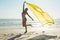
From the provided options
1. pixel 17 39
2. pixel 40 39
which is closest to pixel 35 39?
pixel 40 39

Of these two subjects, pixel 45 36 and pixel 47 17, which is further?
pixel 47 17

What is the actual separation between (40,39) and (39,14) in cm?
275

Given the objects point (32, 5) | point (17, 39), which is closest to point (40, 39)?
point (17, 39)

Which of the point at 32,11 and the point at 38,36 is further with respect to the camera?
the point at 32,11

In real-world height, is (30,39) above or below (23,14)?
below

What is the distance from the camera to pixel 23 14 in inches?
486

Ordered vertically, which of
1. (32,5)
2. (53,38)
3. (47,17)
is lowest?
(53,38)

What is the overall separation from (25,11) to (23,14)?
0.25 m

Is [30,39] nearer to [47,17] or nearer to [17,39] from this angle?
[17,39]

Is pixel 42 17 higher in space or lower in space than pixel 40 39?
higher

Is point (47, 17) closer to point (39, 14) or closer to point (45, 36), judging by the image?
point (39, 14)

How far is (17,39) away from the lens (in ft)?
32.7

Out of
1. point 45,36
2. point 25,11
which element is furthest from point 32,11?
point 45,36

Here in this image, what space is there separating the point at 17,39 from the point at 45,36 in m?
1.59
